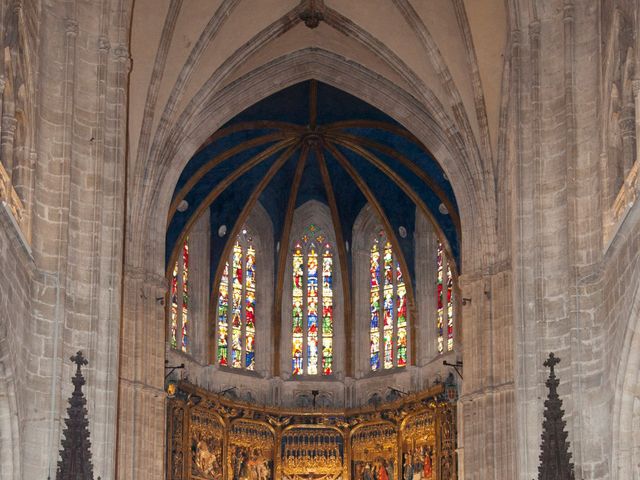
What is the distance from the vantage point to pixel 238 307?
3809cm

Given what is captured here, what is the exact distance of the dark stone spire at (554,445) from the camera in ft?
68.8

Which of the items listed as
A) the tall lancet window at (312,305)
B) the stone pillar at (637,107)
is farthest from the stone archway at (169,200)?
the stone pillar at (637,107)

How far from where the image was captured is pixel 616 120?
22.2 m

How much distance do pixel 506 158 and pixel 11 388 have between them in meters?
13.5

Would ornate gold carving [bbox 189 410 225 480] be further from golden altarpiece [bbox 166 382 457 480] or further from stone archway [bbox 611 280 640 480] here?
stone archway [bbox 611 280 640 480]

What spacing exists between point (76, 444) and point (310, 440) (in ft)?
55.3

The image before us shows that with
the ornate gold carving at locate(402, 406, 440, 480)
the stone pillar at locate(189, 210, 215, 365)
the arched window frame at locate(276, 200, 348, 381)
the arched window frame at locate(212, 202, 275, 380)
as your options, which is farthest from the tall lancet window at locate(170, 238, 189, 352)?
the ornate gold carving at locate(402, 406, 440, 480)

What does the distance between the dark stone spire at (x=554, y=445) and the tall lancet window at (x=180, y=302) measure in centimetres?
1529

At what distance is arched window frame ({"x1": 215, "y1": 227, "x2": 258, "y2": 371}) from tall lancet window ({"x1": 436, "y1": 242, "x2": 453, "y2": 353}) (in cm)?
417

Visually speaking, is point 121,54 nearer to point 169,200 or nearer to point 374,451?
point 169,200

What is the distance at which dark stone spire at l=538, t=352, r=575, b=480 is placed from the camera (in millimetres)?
20969

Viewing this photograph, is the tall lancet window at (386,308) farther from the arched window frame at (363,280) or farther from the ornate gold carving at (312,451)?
the ornate gold carving at (312,451)

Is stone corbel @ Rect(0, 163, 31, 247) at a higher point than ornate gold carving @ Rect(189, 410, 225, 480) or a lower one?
higher

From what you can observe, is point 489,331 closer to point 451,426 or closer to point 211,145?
point 451,426
